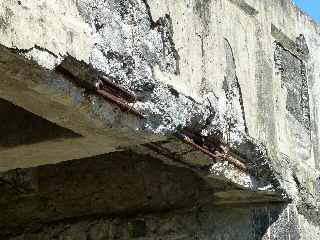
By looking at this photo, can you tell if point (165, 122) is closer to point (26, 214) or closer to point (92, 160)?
point (92, 160)

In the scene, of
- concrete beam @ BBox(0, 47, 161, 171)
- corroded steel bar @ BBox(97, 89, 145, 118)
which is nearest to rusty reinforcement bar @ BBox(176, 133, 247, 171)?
concrete beam @ BBox(0, 47, 161, 171)

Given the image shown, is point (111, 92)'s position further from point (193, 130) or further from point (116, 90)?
point (193, 130)

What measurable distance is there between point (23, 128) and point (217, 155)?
1.85ft

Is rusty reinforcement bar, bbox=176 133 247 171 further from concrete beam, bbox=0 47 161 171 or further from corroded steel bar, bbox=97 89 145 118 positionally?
corroded steel bar, bbox=97 89 145 118

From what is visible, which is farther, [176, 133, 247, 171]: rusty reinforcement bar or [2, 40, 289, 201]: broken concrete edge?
[176, 133, 247, 171]: rusty reinforcement bar

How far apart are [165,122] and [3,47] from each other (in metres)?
0.59

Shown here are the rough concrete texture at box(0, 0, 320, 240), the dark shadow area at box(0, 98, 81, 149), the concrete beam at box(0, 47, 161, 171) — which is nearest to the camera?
the concrete beam at box(0, 47, 161, 171)

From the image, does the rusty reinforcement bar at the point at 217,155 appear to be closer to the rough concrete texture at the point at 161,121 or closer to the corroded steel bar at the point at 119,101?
the rough concrete texture at the point at 161,121

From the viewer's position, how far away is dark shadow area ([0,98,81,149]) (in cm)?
194

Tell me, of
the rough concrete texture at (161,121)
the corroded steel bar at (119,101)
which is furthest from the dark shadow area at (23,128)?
the corroded steel bar at (119,101)

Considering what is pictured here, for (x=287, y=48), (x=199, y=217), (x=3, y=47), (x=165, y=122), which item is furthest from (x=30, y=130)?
(x=287, y=48)

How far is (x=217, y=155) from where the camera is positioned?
7.04 ft

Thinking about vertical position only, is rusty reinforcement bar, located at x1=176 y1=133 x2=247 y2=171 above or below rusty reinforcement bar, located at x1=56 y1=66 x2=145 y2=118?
below

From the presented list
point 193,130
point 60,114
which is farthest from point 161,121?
point 60,114
